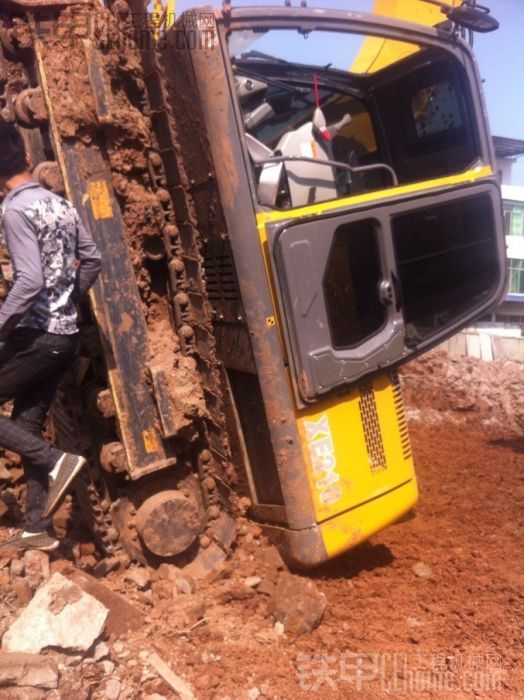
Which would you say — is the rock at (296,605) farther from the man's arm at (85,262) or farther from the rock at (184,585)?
the man's arm at (85,262)

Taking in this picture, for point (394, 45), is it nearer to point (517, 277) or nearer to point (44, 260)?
point (44, 260)

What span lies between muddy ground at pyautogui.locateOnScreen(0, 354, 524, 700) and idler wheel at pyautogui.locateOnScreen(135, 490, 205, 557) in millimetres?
169

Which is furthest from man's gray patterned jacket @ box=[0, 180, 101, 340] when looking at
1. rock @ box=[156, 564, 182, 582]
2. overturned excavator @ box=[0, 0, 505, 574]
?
rock @ box=[156, 564, 182, 582]

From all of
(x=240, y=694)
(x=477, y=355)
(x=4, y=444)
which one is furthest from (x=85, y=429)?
(x=477, y=355)

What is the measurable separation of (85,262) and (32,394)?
628mm

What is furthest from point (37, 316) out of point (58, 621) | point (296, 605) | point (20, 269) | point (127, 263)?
point (296, 605)

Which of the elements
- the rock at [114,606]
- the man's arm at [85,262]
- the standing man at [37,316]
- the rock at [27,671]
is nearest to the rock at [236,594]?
the rock at [114,606]

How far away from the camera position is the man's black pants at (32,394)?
2.69 m

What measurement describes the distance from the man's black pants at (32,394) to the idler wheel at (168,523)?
1.48 ft

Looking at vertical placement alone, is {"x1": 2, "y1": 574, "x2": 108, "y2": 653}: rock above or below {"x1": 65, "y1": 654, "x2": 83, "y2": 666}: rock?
above

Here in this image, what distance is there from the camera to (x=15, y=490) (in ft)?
11.7

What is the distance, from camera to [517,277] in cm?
1834

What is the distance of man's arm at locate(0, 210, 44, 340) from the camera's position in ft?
8.28

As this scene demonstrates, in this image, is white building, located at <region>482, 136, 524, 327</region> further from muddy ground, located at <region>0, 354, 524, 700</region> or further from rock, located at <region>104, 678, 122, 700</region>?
rock, located at <region>104, 678, 122, 700</region>
